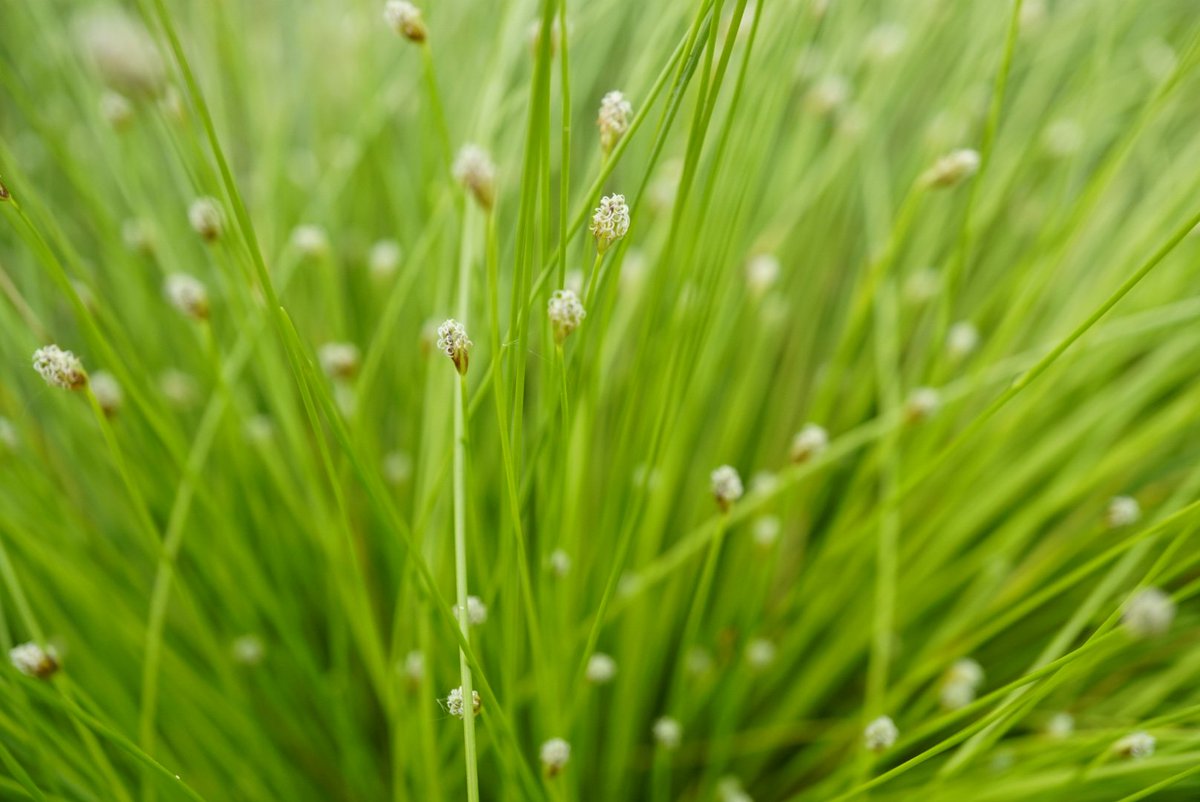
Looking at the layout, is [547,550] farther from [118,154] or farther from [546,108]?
[118,154]

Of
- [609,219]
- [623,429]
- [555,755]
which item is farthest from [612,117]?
[555,755]

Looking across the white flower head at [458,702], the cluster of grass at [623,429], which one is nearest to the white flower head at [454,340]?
the cluster of grass at [623,429]

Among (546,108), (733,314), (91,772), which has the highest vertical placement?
(733,314)

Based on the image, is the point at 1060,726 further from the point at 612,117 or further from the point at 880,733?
the point at 612,117

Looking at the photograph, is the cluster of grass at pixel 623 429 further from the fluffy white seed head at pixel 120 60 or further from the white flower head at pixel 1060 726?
the fluffy white seed head at pixel 120 60

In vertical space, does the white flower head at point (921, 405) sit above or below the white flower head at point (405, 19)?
below

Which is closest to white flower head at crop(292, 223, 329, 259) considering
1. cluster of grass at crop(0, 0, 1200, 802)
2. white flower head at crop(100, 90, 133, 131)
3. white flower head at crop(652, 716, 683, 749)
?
cluster of grass at crop(0, 0, 1200, 802)

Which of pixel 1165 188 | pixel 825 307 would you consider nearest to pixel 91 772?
pixel 825 307
